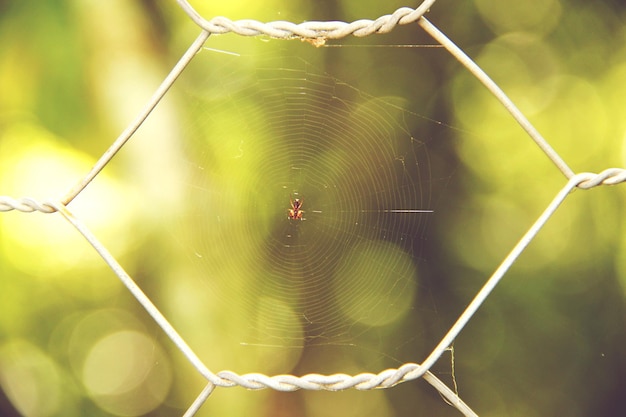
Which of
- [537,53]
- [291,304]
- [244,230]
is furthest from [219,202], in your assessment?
[537,53]

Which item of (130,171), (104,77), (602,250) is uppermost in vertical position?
(602,250)

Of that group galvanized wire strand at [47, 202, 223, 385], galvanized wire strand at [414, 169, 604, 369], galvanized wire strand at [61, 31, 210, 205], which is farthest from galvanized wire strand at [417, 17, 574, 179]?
galvanized wire strand at [47, 202, 223, 385]

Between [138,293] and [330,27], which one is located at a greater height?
[330,27]

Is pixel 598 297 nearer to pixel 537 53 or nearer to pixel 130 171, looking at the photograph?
pixel 537 53

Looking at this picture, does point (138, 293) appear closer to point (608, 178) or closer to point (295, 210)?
point (608, 178)

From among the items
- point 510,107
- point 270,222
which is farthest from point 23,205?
point 270,222

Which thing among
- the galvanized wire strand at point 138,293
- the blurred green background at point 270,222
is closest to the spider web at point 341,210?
the blurred green background at point 270,222
